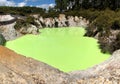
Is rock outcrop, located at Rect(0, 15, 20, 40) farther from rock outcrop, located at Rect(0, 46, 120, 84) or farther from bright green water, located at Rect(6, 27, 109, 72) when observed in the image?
rock outcrop, located at Rect(0, 46, 120, 84)

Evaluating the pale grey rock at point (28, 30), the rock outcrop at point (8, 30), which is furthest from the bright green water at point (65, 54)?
the pale grey rock at point (28, 30)

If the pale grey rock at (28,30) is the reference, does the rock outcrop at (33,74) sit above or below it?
above

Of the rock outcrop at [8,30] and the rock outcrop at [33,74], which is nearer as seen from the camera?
the rock outcrop at [33,74]

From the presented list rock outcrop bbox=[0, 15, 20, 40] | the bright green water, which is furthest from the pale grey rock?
the bright green water

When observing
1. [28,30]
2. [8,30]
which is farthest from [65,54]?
[8,30]

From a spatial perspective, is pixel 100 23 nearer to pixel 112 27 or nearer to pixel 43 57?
pixel 112 27

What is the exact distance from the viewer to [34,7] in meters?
123

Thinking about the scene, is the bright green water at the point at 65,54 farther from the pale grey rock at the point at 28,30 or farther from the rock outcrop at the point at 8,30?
the pale grey rock at the point at 28,30

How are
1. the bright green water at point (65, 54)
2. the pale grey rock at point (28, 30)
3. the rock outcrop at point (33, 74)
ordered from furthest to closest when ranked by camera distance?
the pale grey rock at point (28, 30), the bright green water at point (65, 54), the rock outcrop at point (33, 74)

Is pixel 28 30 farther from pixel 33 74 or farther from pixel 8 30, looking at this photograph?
pixel 33 74

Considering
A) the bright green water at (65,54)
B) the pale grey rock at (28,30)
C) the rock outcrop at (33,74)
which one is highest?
the rock outcrop at (33,74)

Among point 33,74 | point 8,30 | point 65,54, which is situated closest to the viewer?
point 33,74

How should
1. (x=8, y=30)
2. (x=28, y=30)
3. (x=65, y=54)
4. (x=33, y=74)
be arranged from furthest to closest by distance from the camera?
(x=28, y=30)
(x=8, y=30)
(x=65, y=54)
(x=33, y=74)

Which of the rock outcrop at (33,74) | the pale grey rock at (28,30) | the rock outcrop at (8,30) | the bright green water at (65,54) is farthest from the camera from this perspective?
the pale grey rock at (28,30)
